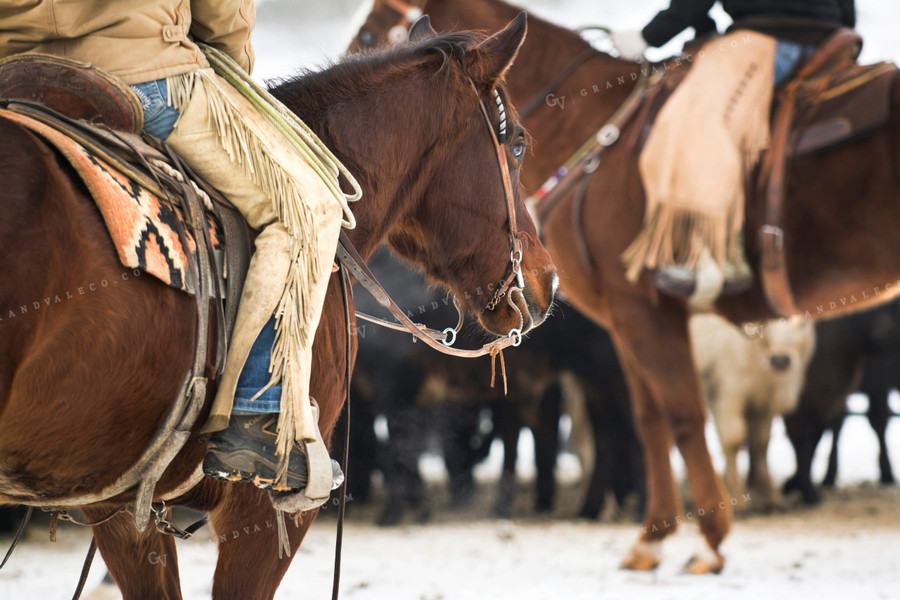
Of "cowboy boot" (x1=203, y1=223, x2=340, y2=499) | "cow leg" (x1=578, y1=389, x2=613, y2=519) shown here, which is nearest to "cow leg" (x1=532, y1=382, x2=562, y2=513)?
"cow leg" (x1=578, y1=389, x2=613, y2=519)

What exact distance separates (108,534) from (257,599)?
48 cm

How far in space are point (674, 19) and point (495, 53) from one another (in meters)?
2.87

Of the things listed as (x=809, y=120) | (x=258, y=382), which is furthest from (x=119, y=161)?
(x=809, y=120)

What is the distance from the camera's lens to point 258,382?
179cm

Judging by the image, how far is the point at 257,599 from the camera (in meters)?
1.97

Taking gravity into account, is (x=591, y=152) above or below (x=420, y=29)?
above

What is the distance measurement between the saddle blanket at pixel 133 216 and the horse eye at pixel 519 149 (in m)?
0.88

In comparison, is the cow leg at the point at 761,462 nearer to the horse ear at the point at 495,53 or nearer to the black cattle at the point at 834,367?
the black cattle at the point at 834,367

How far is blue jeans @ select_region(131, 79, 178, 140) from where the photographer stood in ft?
6.13

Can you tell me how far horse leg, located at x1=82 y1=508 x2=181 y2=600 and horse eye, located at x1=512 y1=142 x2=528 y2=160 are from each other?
4.10 ft

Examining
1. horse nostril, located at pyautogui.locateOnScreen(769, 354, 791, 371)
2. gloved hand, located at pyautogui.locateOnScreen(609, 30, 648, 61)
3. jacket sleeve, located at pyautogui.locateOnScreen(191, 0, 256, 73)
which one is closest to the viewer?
jacket sleeve, located at pyautogui.locateOnScreen(191, 0, 256, 73)

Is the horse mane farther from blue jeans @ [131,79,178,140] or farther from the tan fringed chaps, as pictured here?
the tan fringed chaps

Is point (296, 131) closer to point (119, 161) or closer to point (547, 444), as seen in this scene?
point (119, 161)

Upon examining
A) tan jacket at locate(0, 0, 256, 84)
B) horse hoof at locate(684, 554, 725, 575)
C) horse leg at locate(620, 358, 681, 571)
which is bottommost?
horse hoof at locate(684, 554, 725, 575)
